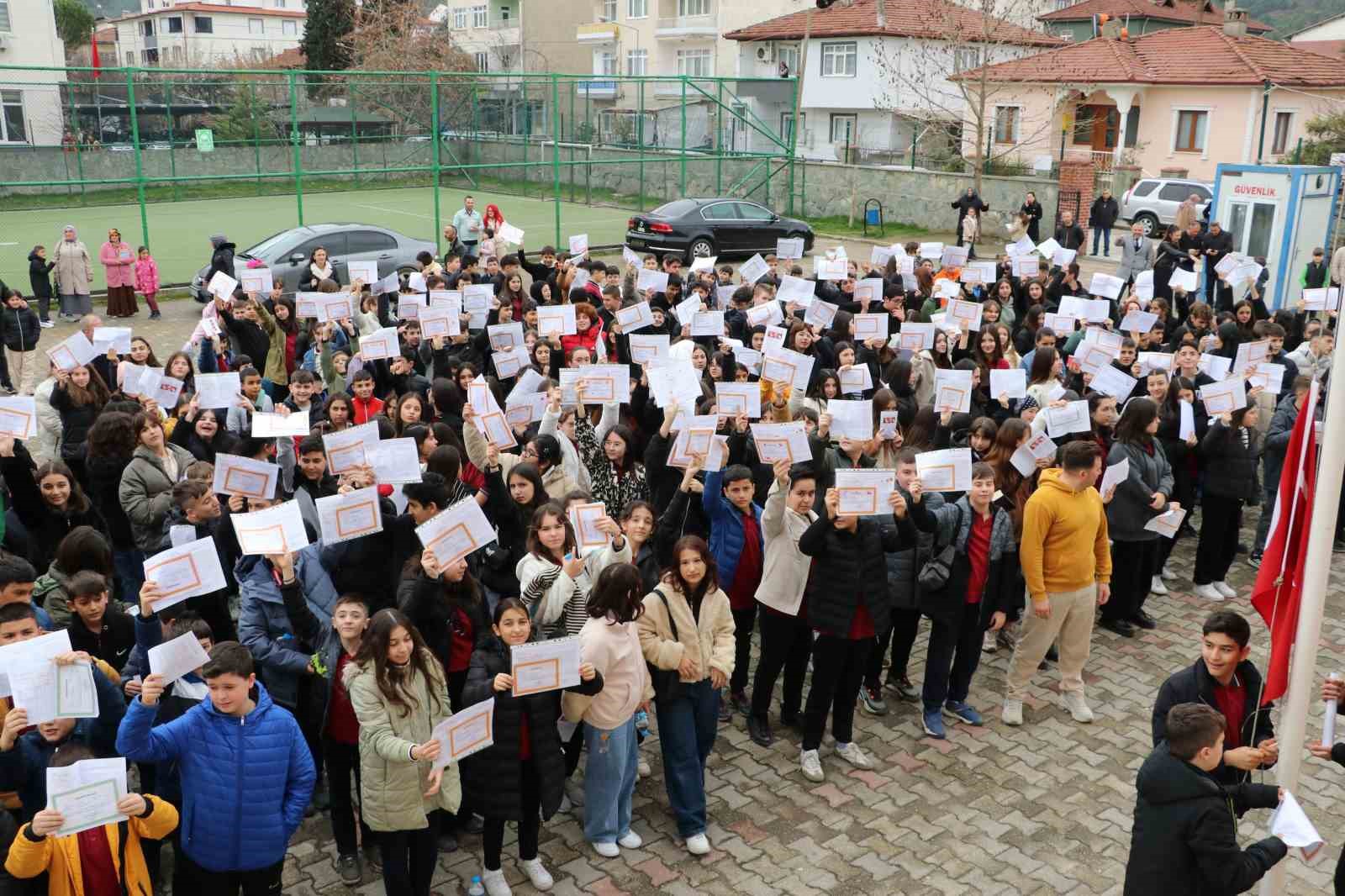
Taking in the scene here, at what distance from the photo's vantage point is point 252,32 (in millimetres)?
86312

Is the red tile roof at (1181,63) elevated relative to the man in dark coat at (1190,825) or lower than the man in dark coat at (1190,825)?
elevated

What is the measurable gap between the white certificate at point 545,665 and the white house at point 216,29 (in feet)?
276

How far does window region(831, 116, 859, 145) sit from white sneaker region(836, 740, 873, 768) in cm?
→ 4323

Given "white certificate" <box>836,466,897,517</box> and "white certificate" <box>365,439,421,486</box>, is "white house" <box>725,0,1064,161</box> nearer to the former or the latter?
"white certificate" <box>365,439,421,486</box>

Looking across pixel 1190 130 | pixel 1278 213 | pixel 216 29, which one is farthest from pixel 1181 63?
pixel 216 29

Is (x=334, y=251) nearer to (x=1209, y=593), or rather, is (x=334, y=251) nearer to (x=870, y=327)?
(x=870, y=327)

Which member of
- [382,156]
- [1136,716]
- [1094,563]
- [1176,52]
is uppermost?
[1176,52]

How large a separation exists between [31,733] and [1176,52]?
140ft

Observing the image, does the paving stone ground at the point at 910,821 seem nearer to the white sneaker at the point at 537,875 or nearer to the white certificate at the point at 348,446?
the white sneaker at the point at 537,875

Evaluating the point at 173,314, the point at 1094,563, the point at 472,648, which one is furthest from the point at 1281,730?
the point at 173,314

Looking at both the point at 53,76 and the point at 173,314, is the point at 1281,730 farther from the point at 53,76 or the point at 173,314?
the point at 53,76

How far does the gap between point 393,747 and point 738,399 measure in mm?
3981

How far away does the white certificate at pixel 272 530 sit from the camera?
548 centimetres

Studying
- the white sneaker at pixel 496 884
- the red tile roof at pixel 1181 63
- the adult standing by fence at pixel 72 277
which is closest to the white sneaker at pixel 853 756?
the white sneaker at pixel 496 884
